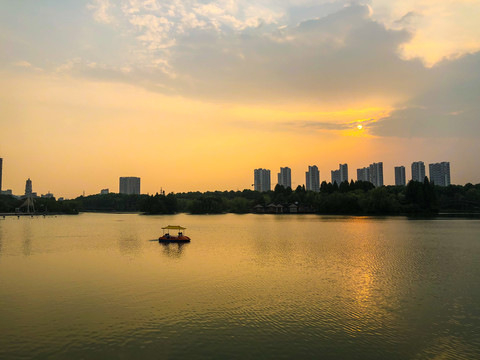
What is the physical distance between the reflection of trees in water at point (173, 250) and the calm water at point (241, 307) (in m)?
3.64

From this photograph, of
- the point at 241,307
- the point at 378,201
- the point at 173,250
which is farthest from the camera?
the point at 378,201

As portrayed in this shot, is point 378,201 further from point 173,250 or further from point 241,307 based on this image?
point 241,307

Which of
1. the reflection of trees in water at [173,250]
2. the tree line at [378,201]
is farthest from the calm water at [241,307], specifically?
the tree line at [378,201]

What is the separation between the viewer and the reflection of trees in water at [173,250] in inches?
1649

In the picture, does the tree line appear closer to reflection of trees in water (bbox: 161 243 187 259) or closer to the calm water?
the calm water

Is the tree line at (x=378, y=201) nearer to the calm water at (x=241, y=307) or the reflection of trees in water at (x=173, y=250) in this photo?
the calm water at (x=241, y=307)

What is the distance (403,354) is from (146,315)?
12.9m

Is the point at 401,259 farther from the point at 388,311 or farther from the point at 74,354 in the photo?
the point at 74,354

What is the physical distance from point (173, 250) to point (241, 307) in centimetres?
2750

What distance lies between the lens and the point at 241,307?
67.9 ft

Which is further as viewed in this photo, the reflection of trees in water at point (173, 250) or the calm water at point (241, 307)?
the reflection of trees in water at point (173, 250)

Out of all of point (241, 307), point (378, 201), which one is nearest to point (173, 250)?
point (241, 307)

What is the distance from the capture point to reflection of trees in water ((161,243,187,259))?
1649 inches

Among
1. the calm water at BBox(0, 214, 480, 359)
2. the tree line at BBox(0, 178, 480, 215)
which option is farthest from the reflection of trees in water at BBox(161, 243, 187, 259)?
the tree line at BBox(0, 178, 480, 215)
